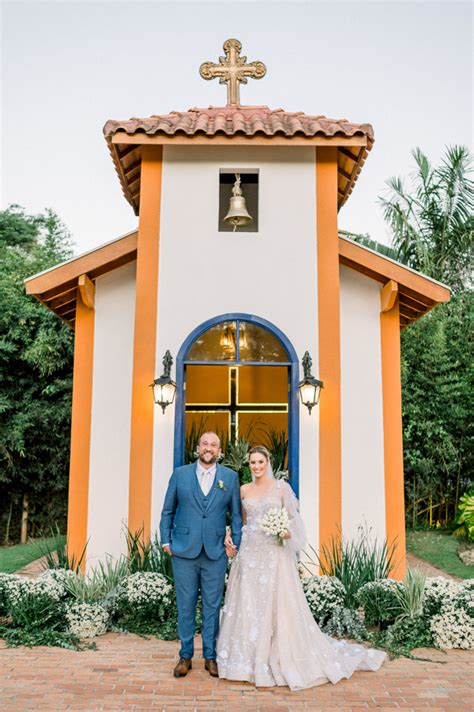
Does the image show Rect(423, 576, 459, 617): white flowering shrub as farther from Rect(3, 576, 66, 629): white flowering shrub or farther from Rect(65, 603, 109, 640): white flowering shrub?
Rect(3, 576, 66, 629): white flowering shrub

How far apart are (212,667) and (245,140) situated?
566cm

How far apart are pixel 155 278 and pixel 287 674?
4693mm

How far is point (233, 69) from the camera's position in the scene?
931cm

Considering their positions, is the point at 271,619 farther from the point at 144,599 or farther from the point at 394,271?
the point at 394,271

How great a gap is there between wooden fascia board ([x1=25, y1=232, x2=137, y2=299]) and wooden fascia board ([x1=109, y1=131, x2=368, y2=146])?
1.22 m

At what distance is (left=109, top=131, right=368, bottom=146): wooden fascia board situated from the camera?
763 centimetres

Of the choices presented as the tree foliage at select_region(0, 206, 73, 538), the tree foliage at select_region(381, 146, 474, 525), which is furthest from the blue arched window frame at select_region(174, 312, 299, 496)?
the tree foliage at select_region(0, 206, 73, 538)

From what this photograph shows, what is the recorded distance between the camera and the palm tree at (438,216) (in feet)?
53.5

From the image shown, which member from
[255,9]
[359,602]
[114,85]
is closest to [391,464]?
[359,602]

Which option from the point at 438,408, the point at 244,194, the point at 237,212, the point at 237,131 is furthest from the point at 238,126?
the point at 438,408

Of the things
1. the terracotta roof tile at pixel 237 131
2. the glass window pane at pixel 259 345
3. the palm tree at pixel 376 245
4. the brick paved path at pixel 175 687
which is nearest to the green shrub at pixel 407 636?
the brick paved path at pixel 175 687

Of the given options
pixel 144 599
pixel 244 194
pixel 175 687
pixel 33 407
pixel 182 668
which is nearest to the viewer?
pixel 175 687

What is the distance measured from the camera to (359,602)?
648 cm

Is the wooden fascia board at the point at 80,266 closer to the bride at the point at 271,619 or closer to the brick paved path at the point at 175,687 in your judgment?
the bride at the point at 271,619
